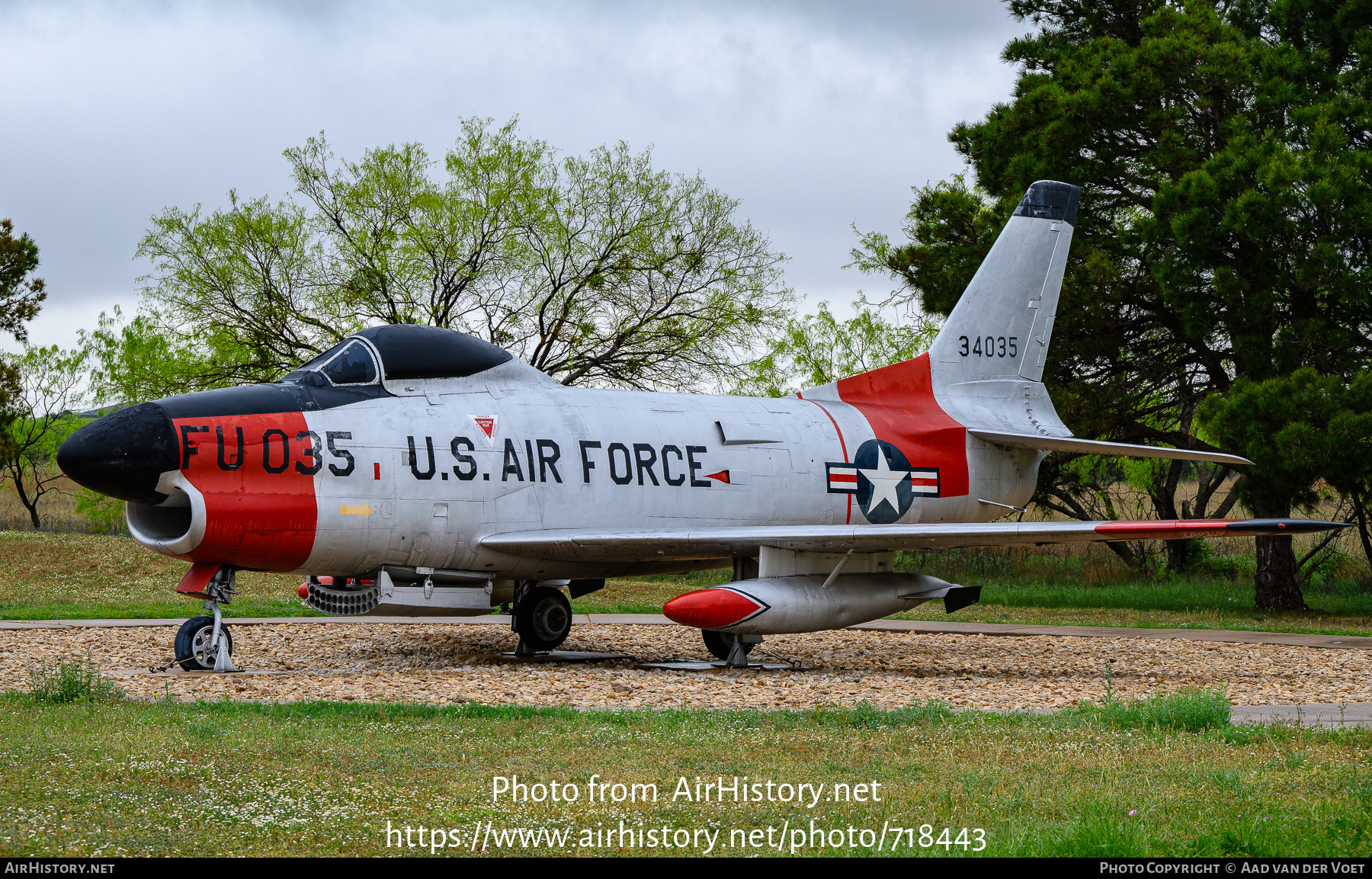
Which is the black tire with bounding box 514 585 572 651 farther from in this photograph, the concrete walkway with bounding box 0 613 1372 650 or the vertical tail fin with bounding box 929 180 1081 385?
the vertical tail fin with bounding box 929 180 1081 385

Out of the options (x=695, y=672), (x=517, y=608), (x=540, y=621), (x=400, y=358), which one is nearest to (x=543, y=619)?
(x=540, y=621)

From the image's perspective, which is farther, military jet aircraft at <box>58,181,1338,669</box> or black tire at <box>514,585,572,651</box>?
black tire at <box>514,585,572,651</box>

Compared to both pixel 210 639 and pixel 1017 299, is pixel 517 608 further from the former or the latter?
pixel 1017 299

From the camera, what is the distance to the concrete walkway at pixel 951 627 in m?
17.1

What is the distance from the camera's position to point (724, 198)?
33.4 meters

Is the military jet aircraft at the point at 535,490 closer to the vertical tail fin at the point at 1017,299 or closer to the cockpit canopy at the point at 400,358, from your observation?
the cockpit canopy at the point at 400,358

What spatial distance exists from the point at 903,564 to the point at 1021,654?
19168 millimetres

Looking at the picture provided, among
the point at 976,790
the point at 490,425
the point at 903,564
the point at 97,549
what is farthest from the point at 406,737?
the point at 903,564

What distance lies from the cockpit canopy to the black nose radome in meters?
1.73

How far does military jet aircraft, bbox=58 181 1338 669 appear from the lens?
38.4 feet

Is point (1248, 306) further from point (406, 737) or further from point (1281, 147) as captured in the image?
point (406, 737)

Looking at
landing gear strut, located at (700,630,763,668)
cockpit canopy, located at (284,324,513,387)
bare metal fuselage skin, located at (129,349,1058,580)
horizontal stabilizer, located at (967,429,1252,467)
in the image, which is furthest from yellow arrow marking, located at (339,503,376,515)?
horizontal stabilizer, located at (967,429,1252,467)

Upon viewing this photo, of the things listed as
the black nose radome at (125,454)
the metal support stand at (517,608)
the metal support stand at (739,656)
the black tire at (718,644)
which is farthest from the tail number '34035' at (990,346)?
the black nose radome at (125,454)

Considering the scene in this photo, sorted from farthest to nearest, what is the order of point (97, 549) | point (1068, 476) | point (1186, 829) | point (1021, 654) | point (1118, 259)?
point (97, 549), point (1068, 476), point (1118, 259), point (1021, 654), point (1186, 829)
